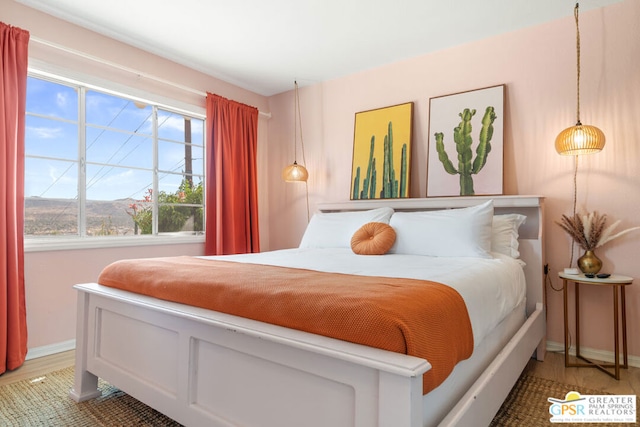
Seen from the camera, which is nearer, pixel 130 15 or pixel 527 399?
pixel 527 399

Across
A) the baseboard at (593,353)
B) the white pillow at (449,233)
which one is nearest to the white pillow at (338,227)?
the white pillow at (449,233)

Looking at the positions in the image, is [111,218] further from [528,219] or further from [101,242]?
[528,219]

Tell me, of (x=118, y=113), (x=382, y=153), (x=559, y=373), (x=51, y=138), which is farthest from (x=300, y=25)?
(x=559, y=373)

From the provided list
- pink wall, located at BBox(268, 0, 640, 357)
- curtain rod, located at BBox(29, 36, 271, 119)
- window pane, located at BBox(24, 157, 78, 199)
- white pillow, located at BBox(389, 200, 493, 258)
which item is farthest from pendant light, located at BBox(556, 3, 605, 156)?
window pane, located at BBox(24, 157, 78, 199)

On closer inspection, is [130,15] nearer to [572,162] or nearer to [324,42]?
[324,42]

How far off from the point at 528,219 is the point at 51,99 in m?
3.65

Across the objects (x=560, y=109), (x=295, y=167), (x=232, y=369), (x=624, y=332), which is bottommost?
(x=624, y=332)

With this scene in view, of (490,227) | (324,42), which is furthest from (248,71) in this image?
(490,227)

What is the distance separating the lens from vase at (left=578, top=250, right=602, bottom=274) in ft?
7.39

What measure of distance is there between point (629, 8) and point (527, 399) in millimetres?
2546

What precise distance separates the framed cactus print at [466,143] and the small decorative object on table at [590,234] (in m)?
0.55

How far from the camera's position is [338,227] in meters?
2.98

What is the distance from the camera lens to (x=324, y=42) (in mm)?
3037

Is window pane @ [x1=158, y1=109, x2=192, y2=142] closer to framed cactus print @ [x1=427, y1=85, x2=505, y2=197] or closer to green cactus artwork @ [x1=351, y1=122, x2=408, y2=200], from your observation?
green cactus artwork @ [x1=351, y1=122, x2=408, y2=200]
